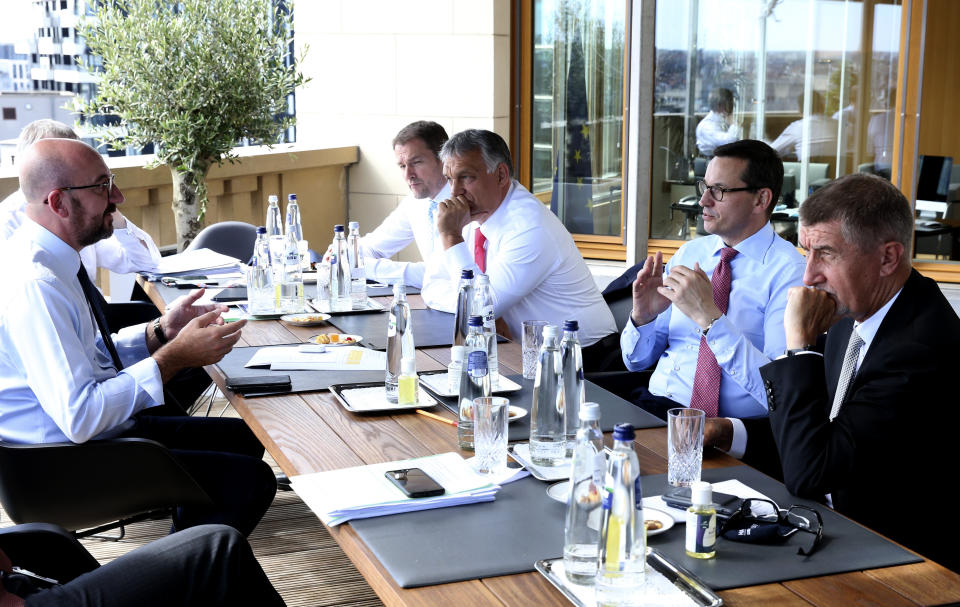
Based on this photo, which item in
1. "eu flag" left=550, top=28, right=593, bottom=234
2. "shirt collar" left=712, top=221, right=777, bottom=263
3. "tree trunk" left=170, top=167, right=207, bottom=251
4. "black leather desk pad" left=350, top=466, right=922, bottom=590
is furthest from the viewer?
"eu flag" left=550, top=28, right=593, bottom=234

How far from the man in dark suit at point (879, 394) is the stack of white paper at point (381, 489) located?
1.75 feet

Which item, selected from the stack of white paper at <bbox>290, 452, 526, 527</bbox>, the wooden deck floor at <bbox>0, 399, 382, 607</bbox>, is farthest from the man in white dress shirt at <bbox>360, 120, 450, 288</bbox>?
the stack of white paper at <bbox>290, 452, 526, 527</bbox>

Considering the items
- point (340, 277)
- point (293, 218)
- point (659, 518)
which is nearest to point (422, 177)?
point (293, 218)

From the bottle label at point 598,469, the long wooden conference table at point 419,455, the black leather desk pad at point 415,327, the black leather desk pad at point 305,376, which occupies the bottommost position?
the long wooden conference table at point 419,455

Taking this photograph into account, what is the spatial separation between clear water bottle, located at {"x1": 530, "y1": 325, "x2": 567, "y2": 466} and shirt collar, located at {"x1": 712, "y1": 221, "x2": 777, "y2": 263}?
1.09m

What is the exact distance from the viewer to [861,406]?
1796 mm

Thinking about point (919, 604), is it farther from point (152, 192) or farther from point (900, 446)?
point (152, 192)

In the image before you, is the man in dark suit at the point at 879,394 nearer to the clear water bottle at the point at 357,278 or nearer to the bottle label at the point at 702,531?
the bottle label at the point at 702,531

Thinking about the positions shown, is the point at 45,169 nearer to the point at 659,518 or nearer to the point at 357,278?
the point at 357,278

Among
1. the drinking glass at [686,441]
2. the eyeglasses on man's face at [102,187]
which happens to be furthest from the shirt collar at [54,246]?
the drinking glass at [686,441]

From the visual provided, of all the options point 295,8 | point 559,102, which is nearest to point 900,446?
point 559,102

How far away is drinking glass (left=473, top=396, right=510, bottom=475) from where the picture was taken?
5.87 feet

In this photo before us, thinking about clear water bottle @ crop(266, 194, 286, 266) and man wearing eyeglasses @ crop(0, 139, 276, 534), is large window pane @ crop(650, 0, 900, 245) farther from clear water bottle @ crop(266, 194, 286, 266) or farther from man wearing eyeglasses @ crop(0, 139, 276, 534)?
man wearing eyeglasses @ crop(0, 139, 276, 534)

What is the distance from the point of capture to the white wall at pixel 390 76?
600 cm
